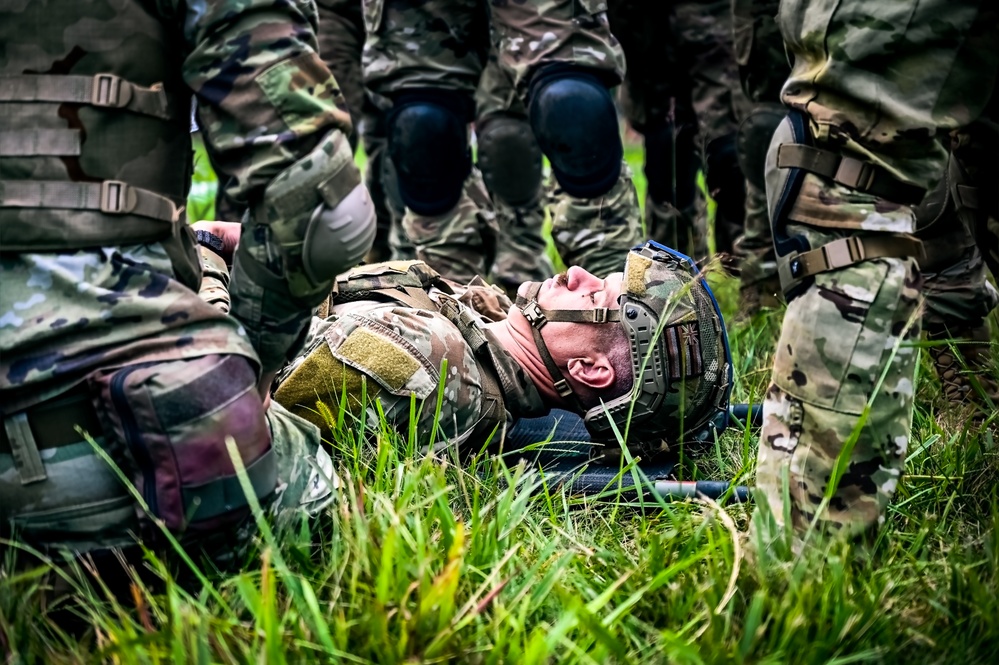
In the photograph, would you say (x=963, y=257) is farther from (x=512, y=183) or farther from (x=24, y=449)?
(x=24, y=449)

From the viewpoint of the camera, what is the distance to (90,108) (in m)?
1.67

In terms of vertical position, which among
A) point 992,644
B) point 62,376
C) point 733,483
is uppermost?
point 62,376

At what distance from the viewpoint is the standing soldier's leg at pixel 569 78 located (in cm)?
316

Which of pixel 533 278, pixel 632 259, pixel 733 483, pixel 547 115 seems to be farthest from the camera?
pixel 533 278

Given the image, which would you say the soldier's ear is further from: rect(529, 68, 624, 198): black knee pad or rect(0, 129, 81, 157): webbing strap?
rect(0, 129, 81, 157): webbing strap

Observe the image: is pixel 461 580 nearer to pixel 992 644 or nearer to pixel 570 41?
pixel 992 644

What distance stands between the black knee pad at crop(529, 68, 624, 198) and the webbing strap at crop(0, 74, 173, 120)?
1674mm

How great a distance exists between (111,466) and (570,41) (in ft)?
6.66

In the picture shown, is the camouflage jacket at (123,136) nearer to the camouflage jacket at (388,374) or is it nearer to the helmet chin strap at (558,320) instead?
the camouflage jacket at (388,374)

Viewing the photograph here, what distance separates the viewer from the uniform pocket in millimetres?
1662

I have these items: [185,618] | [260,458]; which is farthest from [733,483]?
[185,618]

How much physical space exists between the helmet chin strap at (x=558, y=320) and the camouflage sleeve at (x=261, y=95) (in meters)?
1.11

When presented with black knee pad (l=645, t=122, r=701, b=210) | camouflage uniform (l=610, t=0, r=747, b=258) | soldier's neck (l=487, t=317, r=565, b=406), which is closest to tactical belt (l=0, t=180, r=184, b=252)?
soldier's neck (l=487, t=317, r=565, b=406)

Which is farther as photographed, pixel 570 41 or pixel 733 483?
pixel 570 41
